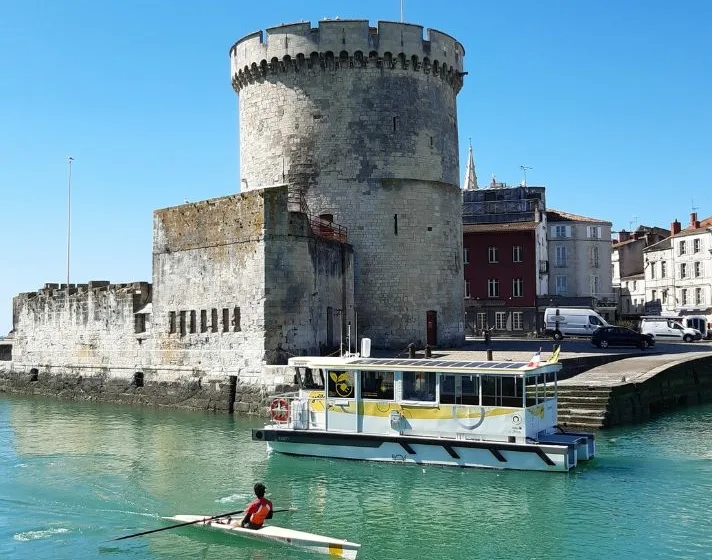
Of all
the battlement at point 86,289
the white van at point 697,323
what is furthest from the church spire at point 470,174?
the battlement at point 86,289

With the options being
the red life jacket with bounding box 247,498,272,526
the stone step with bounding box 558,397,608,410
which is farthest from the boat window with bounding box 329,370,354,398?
the stone step with bounding box 558,397,608,410

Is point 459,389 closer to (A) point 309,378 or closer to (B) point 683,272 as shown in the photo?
(A) point 309,378

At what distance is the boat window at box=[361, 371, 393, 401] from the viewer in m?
18.5

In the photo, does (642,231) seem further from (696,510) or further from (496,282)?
(696,510)

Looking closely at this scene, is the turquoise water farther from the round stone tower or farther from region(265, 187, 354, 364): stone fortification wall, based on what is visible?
the round stone tower

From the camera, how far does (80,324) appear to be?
3338 centimetres

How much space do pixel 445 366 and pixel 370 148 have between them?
1478cm

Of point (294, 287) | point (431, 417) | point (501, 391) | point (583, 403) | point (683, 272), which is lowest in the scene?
point (583, 403)

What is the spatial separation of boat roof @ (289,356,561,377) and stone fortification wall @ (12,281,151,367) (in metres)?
13.0

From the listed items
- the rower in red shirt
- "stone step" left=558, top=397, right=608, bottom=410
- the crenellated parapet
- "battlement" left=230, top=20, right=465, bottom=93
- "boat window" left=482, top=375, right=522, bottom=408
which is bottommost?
the rower in red shirt

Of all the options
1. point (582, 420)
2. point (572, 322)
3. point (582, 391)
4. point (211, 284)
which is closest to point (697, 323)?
point (572, 322)

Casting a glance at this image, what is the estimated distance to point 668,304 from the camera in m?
60.6

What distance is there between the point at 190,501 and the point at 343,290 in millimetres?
15227

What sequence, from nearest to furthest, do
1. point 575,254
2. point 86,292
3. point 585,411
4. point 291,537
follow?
1. point 291,537
2. point 585,411
3. point 86,292
4. point 575,254
